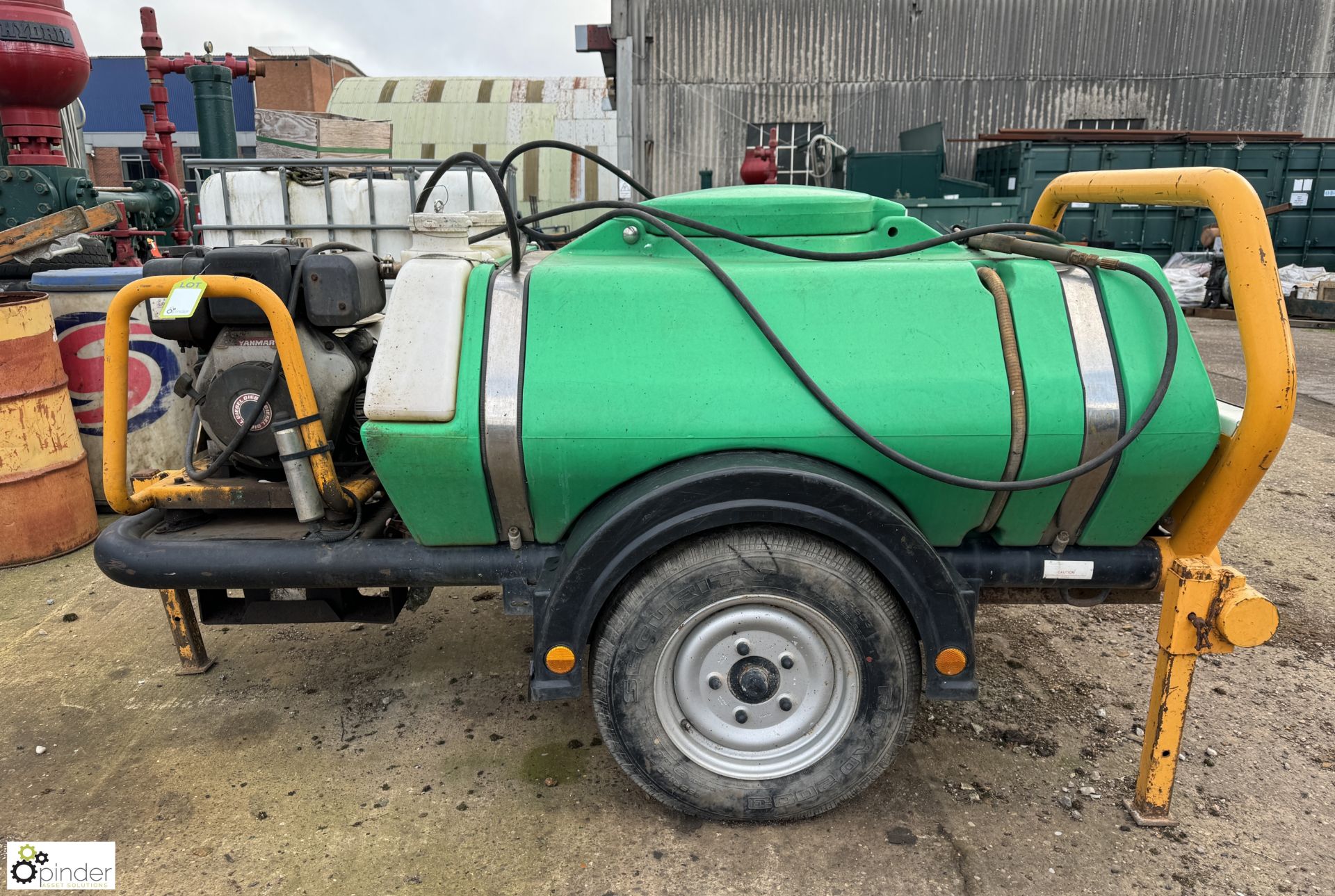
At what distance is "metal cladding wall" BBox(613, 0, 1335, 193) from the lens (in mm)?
15188

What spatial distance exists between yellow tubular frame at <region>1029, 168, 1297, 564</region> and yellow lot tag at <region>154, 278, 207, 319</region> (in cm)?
264

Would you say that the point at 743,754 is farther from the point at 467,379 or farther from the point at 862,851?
the point at 467,379

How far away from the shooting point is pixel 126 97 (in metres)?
32.1

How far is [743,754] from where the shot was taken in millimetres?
2365

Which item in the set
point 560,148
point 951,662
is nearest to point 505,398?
A: point 951,662

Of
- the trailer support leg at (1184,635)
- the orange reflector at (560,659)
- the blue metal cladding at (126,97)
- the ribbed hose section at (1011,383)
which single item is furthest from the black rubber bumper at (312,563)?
the blue metal cladding at (126,97)

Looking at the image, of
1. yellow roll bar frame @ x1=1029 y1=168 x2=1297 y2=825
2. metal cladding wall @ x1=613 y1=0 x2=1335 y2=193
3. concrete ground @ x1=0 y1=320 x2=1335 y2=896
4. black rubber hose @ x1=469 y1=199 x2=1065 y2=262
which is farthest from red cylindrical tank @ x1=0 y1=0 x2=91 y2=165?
metal cladding wall @ x1=613 y1=0 x2=1335 y2=193

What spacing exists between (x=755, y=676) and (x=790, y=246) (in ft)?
4.16

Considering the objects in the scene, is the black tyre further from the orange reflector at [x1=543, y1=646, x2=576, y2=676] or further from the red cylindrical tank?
the orange reflector at [x1=543, y1=646, x2=576, y2=676]

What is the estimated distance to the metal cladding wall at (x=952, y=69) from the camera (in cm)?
1519

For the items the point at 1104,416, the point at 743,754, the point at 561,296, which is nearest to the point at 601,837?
the point at 743,754

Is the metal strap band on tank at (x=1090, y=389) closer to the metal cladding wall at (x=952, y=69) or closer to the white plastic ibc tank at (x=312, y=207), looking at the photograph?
the white plastic ibc tank at (x=312, y=207)

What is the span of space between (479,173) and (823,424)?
6.40 meters

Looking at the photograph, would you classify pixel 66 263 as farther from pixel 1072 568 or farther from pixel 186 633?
pixel 1072 568
